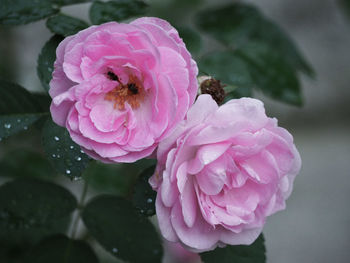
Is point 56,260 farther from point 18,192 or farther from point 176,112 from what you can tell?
point 176,112

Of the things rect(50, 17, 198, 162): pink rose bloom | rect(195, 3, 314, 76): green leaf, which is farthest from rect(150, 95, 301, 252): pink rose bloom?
rect(195, 3, 314, 76): green leaf

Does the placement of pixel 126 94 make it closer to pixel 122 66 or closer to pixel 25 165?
pixel 122 66

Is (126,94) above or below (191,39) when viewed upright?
above

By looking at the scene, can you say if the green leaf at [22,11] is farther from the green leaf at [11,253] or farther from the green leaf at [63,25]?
the green leaf at [11,253]

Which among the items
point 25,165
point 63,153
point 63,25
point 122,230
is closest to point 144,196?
point 63,153

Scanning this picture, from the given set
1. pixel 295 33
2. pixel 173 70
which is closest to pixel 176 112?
pixel 173 70

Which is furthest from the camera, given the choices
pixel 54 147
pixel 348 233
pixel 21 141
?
pixel 348 233
